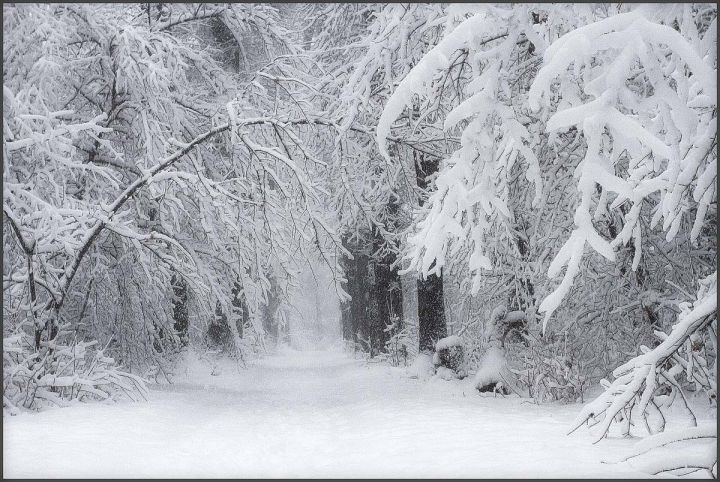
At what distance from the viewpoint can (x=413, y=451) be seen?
5.24 meters

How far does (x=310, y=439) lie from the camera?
6516 mm

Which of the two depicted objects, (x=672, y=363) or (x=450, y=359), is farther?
(x=450, y=359)

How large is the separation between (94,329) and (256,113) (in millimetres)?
4434

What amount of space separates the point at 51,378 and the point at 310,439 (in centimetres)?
299

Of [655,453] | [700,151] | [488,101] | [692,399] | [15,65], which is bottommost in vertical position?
[692,399]

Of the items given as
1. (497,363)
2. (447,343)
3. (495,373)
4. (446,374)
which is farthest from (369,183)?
(495,373)

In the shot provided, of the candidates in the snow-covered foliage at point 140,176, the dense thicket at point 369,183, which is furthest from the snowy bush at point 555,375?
the snow-covered foliage at point 140,176

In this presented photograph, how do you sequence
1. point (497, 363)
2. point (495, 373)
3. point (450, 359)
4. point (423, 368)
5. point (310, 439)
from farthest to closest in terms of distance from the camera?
1. point (423, 368)
2. point (450, 359)
3. point (497, 363)
4. point (495, 373)
5. point (310, 439)

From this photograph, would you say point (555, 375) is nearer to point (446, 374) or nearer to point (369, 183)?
point (446, 374)

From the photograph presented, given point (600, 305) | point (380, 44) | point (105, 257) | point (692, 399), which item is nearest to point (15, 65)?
point (105, 257)

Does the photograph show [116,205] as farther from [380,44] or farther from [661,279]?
[661,279]

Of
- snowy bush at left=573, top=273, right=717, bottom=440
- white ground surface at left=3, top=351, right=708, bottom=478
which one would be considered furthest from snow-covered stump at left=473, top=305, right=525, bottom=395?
snowy bush at left=573, top=273, right=717, bottom=440

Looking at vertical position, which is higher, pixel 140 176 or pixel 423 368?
pixel 140 176

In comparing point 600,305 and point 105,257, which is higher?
point 105,257
